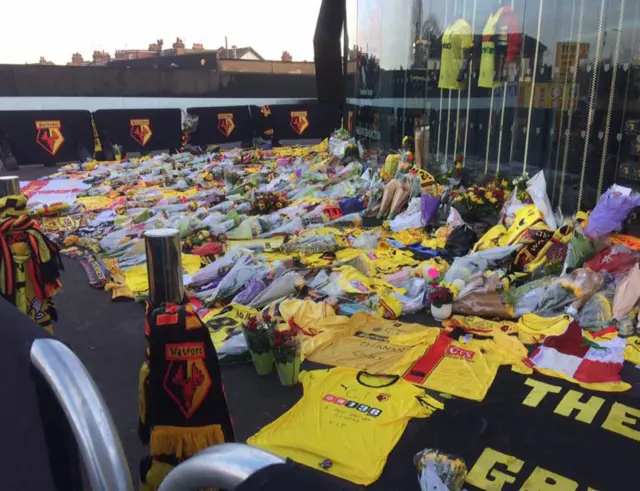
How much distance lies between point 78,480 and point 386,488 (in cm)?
176

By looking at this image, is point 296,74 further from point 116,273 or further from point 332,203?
point 116,273

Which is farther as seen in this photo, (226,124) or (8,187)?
(226,124)

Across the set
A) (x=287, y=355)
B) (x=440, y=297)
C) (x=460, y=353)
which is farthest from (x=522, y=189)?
(x=287, y=355)

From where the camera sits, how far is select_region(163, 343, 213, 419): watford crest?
2.00 meters

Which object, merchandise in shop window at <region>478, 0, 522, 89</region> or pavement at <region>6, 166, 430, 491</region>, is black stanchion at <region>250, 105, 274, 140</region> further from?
pavement at <region>6, 166, 430, 491</region>

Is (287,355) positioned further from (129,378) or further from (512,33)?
(512,33)

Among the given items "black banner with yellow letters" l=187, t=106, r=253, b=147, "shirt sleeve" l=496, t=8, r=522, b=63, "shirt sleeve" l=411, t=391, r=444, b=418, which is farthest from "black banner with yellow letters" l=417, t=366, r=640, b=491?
"black banner with yellow letters" l=187, t=106, r=253, b=147

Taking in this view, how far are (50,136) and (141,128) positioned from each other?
2.09 m

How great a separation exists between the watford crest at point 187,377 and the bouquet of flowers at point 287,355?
4.24ft

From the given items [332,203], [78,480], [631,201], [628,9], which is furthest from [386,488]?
[332,203]

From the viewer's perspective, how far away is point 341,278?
4.79 metres

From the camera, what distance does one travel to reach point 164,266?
6.73 feet

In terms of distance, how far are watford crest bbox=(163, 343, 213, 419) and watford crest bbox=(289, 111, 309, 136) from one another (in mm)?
13814

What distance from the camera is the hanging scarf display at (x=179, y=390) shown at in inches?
78.1
